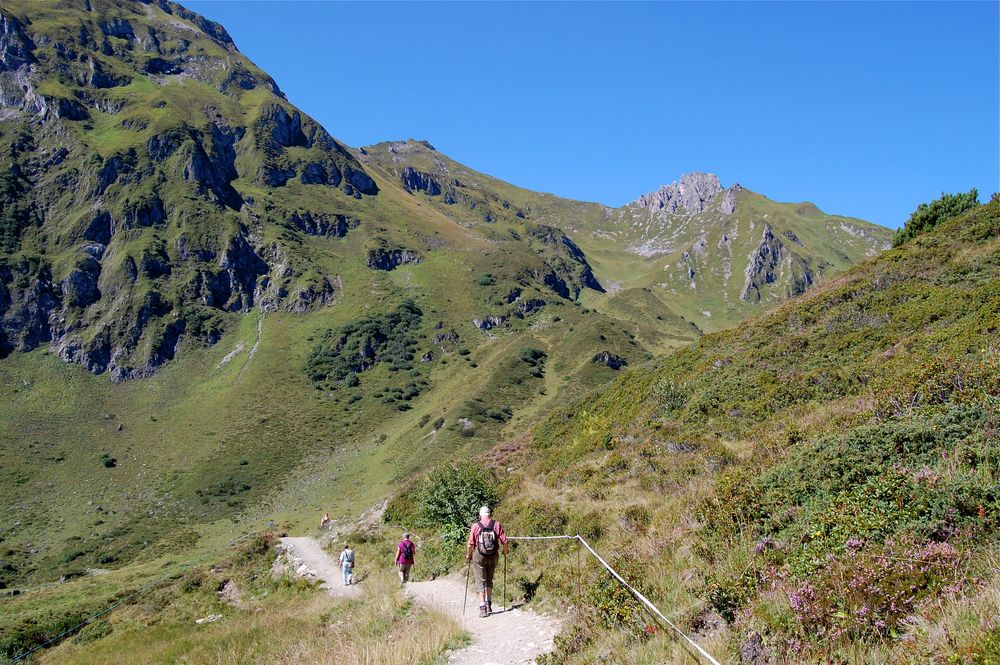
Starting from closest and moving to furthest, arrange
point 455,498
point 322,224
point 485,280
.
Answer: point 455,498
point 485,280
point 322,224

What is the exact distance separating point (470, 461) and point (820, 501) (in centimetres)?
2025

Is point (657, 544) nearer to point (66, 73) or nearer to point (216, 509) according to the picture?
point (216, 509)

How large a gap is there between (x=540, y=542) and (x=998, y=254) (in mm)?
25455

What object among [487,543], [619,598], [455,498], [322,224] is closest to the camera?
[619,598]

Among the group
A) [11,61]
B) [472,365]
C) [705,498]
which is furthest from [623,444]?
[11,61]

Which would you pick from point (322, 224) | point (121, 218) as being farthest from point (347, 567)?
point (322, 224)

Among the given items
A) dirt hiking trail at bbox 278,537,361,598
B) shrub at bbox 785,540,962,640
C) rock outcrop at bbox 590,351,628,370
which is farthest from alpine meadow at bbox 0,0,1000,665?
rock outcrop at bbox 590,351,628,370

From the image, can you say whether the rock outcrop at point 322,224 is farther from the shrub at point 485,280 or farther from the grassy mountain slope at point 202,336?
the shrub at point 485,280

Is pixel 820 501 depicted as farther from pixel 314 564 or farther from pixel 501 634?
pixel 314 564

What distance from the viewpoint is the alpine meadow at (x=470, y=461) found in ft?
22.7

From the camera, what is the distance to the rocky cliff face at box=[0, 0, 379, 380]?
412 ft

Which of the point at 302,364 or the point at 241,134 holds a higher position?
the point at 241,134

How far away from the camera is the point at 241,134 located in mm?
196125

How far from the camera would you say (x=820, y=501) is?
872cm
